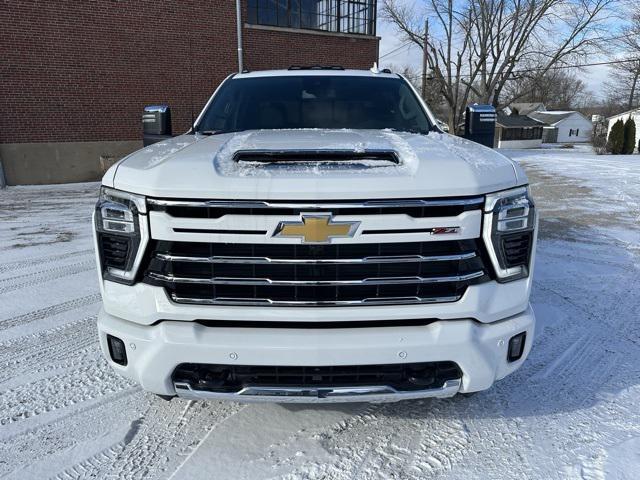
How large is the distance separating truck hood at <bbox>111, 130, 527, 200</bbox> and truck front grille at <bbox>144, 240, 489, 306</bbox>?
0.75ft

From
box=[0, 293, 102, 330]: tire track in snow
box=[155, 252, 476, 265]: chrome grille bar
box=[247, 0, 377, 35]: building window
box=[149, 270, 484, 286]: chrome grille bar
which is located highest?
box=[247, 0, 377, 35]: building window

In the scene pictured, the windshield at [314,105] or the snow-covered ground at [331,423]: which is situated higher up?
the windshield at [314,105]

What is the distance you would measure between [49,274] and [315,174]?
161 inches

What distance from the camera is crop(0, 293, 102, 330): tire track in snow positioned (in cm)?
368

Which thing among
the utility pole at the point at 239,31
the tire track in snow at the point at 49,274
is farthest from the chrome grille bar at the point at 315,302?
the utility pole at the point at 239,31

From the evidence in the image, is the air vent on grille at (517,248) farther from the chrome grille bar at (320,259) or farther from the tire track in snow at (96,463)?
the tire track in snow at (96,463)

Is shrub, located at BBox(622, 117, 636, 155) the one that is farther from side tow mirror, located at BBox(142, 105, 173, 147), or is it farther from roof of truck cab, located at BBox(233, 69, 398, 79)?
side tow mirror, located at BBox(142, 105, 173, 147)

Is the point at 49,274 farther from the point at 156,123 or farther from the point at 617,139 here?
the point at 617,139

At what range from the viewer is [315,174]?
75.5 inches

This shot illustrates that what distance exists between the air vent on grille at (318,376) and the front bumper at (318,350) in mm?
34

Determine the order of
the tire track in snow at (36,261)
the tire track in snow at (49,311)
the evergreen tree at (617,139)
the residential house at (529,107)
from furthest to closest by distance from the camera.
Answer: the residential house at (529,107) → the evergreen tree at (617,139) → the tire track in snow at (36,261) → the tire track in snow at (49,311)

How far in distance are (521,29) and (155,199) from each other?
33.4m

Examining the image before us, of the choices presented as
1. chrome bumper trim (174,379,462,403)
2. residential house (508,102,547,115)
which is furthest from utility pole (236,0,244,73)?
residential house (508,102,547,115)

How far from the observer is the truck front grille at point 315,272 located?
1.95 meters
